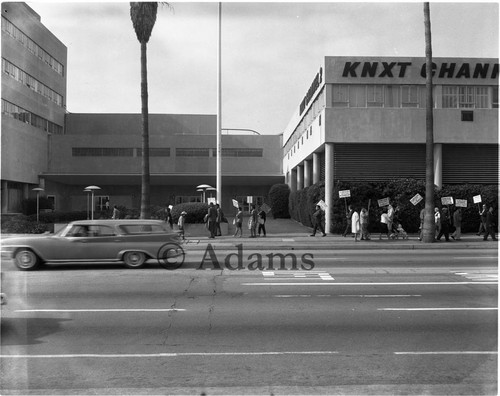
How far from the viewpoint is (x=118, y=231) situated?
13.6 m

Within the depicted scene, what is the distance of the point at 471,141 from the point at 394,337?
Answer: 23935mm

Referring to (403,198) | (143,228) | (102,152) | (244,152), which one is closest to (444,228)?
(403,198)

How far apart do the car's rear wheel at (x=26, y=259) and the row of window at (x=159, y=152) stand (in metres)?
40.8

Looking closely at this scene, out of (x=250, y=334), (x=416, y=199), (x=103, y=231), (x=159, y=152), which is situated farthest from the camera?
(x=159, y=152)

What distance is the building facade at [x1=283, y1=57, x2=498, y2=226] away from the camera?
27453 mm

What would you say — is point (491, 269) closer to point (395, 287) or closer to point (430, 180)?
point (395, 287)

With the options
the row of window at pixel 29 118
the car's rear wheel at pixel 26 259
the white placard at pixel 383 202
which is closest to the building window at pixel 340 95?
the white placard at pixel 383 202

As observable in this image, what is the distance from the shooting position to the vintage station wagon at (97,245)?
1316 centimetres

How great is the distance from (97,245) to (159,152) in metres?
41.1

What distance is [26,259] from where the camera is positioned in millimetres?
13156

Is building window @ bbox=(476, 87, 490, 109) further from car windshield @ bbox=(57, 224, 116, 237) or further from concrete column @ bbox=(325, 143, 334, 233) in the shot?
car windshield @ bbox=(57, 224, 116, 237)

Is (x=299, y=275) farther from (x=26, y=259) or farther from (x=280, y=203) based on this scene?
(x=280, y=203)

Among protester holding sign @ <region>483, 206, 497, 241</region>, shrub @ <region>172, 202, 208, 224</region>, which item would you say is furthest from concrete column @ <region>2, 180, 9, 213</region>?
protester holding sign @ <region>483, 206, 497, 241</region>

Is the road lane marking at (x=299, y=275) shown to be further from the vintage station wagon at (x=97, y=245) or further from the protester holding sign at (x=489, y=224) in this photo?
the protester holding sign at (x=489, y=224)
